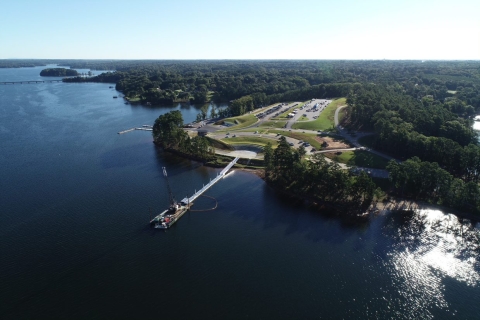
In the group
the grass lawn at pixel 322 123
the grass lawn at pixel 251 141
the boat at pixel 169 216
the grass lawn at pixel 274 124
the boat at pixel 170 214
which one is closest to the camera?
the boat at pixel 169 216

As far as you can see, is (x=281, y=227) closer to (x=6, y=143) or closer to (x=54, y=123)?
(x=6, y=143)

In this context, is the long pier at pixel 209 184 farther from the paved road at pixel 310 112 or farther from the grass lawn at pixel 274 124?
the paved road at pixel 310 112

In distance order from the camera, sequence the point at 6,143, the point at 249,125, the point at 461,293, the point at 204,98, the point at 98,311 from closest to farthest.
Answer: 1. the point at 98,311
2. the point at 461,293
3. the point at 6,143
4. the point at 249,125
5. the point at 204,98

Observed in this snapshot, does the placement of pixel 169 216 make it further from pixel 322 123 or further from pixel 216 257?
pixel 322 123

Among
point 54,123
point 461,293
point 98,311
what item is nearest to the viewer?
point 98,311

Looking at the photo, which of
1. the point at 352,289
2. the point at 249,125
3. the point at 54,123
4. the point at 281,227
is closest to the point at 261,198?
the point at 281,227

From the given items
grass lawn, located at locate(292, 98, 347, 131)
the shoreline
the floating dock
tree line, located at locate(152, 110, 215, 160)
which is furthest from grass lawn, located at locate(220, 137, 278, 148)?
the shoreline

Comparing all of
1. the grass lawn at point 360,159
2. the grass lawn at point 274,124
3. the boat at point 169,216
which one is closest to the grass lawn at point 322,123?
the grass lawn at point 274,124
